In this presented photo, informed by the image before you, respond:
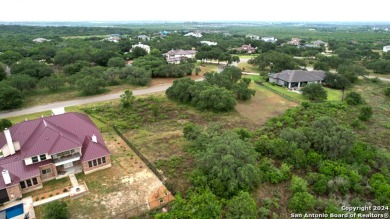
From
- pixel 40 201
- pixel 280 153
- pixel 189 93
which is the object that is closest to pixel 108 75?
pixel 189 93

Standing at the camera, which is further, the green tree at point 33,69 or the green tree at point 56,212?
the green tree at point 33,69

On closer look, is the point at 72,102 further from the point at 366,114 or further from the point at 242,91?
the point at 366,114

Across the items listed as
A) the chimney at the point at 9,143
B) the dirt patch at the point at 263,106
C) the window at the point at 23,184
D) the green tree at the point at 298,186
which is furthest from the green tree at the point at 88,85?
the green tree at the point at 298,186

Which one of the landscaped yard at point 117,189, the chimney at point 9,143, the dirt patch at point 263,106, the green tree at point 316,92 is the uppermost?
the chimney at point 9,143

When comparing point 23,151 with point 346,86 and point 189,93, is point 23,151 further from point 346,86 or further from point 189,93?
point 346,86

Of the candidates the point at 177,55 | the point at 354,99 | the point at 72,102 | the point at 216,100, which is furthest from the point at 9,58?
the point at 354,99

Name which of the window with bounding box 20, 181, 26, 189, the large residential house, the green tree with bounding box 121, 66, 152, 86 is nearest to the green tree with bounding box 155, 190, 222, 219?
the window with bounding box 20, 181, 26, 189

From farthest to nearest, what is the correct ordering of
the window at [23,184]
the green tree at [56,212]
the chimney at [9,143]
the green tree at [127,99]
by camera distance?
1. the green tree at [127,99]
2. the chimney at [9,143]
3. the window at [23,184]
4. the green tree at [56,212]

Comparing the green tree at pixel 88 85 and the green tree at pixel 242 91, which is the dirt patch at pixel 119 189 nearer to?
the green tree at pixel 242 91
